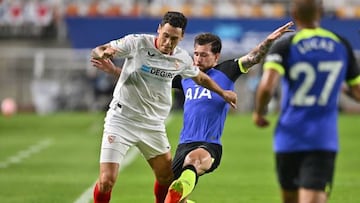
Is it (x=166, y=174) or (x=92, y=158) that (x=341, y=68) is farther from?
(x=92, y=158)

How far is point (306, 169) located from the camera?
27.7ft

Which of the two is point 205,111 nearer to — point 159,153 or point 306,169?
point 159,153

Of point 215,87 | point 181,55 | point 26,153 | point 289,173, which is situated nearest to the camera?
point 289,173

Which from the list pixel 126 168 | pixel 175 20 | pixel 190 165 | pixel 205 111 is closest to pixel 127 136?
pixel 190 165

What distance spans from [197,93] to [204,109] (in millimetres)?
264

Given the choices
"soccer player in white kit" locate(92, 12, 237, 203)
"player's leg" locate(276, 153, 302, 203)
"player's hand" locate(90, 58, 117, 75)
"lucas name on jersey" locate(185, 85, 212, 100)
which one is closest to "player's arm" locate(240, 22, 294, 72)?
"lucas name on jersey" locate(185, 85, 212, 100)

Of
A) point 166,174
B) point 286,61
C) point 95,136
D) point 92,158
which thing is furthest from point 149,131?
point 95,136

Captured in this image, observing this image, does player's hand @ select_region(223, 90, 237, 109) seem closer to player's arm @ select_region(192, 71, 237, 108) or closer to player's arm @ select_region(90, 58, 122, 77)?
player's arm @ select_region(192, 71, 237, 108)

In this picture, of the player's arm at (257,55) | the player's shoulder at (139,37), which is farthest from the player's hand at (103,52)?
the player's arm at (257,55)

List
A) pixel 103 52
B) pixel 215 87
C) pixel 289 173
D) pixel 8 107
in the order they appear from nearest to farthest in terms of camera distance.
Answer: pixel 289 173
pixel 103 52
pixel 215 87
pixel 8 107

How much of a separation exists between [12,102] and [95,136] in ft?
37.9

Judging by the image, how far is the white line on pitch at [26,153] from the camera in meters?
21.2

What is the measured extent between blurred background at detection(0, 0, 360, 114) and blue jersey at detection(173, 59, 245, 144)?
26.2 meters

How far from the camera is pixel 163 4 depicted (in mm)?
39344
